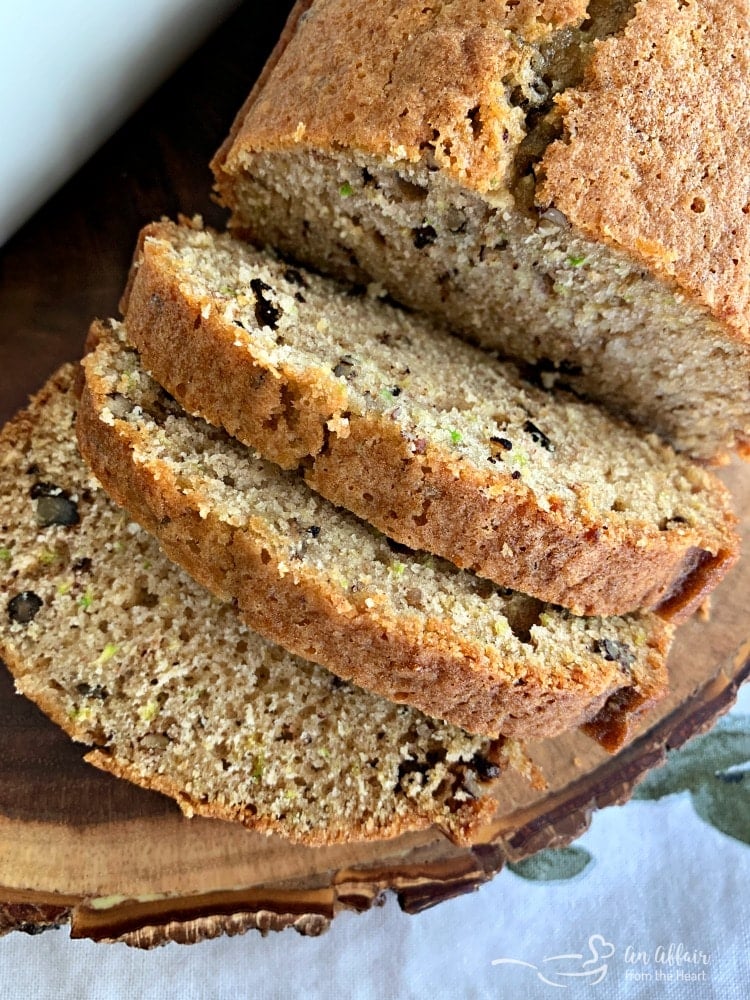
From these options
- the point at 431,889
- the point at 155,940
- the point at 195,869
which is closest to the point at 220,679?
the point at 195,869

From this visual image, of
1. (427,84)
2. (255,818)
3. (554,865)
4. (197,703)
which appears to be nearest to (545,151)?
(427,84)

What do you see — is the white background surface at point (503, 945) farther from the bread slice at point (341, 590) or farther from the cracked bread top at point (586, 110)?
the cracked bread top at point (586, 110)

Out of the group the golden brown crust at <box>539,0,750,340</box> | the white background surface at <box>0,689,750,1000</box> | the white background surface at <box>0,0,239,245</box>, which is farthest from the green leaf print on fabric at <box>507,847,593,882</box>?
the white background surface at <box>0,0,239,245</box>

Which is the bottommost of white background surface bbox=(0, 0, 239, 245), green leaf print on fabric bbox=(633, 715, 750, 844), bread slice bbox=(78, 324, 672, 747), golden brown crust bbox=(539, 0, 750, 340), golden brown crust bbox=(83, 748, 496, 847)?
golden brown crust bbox=(83, 748, 496, 847)

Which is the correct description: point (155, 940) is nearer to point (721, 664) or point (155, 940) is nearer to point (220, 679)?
point (220, 679)

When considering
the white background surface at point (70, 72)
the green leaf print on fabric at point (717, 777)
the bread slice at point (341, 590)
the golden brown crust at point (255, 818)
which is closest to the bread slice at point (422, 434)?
the bread slice at point (341, 590)

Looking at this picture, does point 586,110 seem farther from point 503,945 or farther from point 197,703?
point 503,945

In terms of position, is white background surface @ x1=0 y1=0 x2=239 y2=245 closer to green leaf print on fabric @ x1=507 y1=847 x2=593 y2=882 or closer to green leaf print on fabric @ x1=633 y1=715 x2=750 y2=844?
green leaf print on fabric @ x1=507 y1=847 x2=593 y2=882
